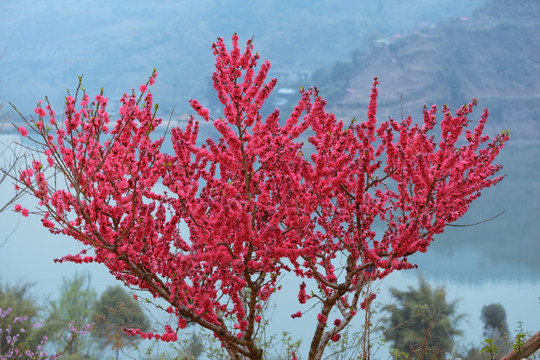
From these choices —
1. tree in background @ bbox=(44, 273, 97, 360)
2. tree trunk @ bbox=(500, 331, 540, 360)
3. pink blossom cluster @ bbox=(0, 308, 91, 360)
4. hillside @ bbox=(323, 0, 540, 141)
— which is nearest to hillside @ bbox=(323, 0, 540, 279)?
hillside @ bbox=(323, 0, 540, 141)

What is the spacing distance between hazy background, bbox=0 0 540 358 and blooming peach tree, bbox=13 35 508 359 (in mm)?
12488

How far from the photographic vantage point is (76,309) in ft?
34.2

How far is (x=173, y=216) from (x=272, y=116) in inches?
20.1

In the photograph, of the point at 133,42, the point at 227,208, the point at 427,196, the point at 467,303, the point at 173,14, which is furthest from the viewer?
the point at 173,14

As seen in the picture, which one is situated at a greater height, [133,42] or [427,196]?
[133,42]

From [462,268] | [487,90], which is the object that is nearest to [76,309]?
[462,268]

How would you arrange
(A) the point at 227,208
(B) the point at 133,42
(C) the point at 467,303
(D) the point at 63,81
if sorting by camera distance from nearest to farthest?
1. (A) the point at 227,208
2. (C) the point at 467,303
3. (D) the point at 63,81
4. (B) the point at 133,42

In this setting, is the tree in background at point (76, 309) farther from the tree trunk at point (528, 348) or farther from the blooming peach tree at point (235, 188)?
the tree trunk at point (528, 348)

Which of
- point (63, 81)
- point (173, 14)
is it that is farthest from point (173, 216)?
point (173, 14)

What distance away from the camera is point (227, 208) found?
175cm

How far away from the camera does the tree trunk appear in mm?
2387

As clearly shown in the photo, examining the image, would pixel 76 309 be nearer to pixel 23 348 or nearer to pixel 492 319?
pixel 23 348

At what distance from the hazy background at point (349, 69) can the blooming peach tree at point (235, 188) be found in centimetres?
1249

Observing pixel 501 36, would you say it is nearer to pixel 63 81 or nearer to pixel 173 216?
pixel 63 81
